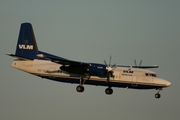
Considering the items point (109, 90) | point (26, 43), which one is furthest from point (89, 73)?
point (26, 43)

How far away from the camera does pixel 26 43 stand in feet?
135

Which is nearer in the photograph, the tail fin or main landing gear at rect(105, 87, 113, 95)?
main landing gear at rect(105, 87, 113, 95)

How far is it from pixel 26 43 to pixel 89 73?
8792 millimetres

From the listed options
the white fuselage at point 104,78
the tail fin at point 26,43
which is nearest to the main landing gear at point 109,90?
the white fuselage at point 104,78

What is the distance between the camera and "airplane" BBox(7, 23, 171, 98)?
117 ft

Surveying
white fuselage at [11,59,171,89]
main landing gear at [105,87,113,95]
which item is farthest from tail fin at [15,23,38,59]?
main landing gear at [105,87,113,95]

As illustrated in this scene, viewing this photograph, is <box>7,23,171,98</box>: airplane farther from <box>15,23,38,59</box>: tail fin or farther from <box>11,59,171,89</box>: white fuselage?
<box>15,23,38,59</box>: tail fin

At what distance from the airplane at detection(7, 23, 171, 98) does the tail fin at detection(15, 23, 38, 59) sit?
0.54 meters

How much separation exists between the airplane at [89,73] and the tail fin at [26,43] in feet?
1.78

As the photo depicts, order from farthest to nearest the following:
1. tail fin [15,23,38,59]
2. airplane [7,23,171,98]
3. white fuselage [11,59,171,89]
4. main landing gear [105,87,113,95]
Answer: tail fin [15,23,38,59] → main landing gear [105,87,113,95] → white fuselage [11,59,171,89] → airplane [7,23,171,98]

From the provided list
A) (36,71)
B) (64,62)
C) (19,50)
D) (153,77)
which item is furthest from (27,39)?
(153,77)

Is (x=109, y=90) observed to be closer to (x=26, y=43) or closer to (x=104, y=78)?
(x=104, y=78)

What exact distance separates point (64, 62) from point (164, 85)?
370 inches

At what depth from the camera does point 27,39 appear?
4119cm
